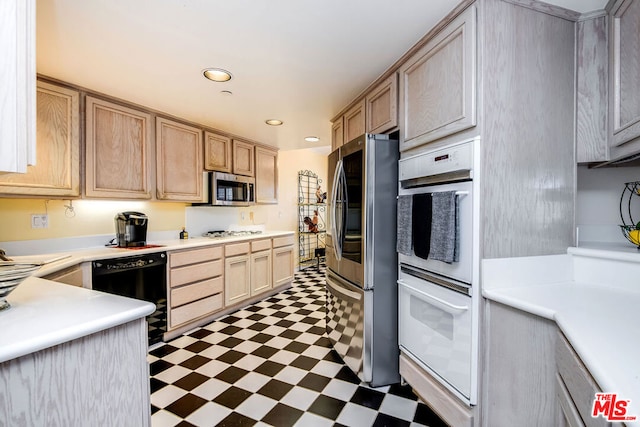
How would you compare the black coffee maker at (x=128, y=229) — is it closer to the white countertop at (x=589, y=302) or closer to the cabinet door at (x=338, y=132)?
the cabinet door at (x=338, y=132)

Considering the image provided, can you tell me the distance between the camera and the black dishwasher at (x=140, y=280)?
2.19 meters

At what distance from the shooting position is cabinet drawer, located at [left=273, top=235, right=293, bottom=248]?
4004 millimetres

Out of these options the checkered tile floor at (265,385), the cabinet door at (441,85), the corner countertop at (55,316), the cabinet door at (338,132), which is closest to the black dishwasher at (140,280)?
the checkered tile floor at (265,385)

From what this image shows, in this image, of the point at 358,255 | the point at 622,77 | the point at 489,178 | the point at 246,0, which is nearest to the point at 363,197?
the point at 358,255

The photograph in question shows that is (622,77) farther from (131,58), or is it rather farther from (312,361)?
(131,58)

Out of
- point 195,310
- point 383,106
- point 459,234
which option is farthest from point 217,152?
point 459,234

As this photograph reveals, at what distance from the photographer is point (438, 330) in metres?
1.58

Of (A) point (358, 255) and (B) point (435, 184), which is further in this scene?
(A) point (358, 255)

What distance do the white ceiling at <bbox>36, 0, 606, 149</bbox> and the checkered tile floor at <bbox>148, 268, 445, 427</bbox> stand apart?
2150mm

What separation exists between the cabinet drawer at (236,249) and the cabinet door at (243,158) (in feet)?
3.15

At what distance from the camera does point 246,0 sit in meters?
1.38

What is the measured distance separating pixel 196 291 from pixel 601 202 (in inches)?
125

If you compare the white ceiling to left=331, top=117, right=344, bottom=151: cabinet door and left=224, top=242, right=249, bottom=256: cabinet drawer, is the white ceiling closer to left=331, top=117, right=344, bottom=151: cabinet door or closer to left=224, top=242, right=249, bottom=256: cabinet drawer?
left=331, top=117, right=344, bottom=151: cabinet door

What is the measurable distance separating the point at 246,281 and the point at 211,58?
2456mm
